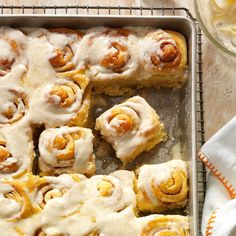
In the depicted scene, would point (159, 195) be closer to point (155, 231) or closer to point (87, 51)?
point (155, 231)

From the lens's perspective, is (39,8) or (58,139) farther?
(39,8)

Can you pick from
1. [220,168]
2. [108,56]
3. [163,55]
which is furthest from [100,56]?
[220,168]

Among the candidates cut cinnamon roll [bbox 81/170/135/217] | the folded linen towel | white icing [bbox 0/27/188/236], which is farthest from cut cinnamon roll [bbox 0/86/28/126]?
the folded linen towel

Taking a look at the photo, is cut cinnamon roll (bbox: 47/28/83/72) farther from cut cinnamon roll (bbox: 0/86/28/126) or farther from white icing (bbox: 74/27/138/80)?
cut cinnamon roll (bbox: 0/86/28/126)

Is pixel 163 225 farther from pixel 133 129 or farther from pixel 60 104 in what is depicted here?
pixel 60 104

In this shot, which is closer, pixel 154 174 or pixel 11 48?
pixel 154 174

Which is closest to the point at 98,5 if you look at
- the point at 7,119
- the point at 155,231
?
the point at 7,119
